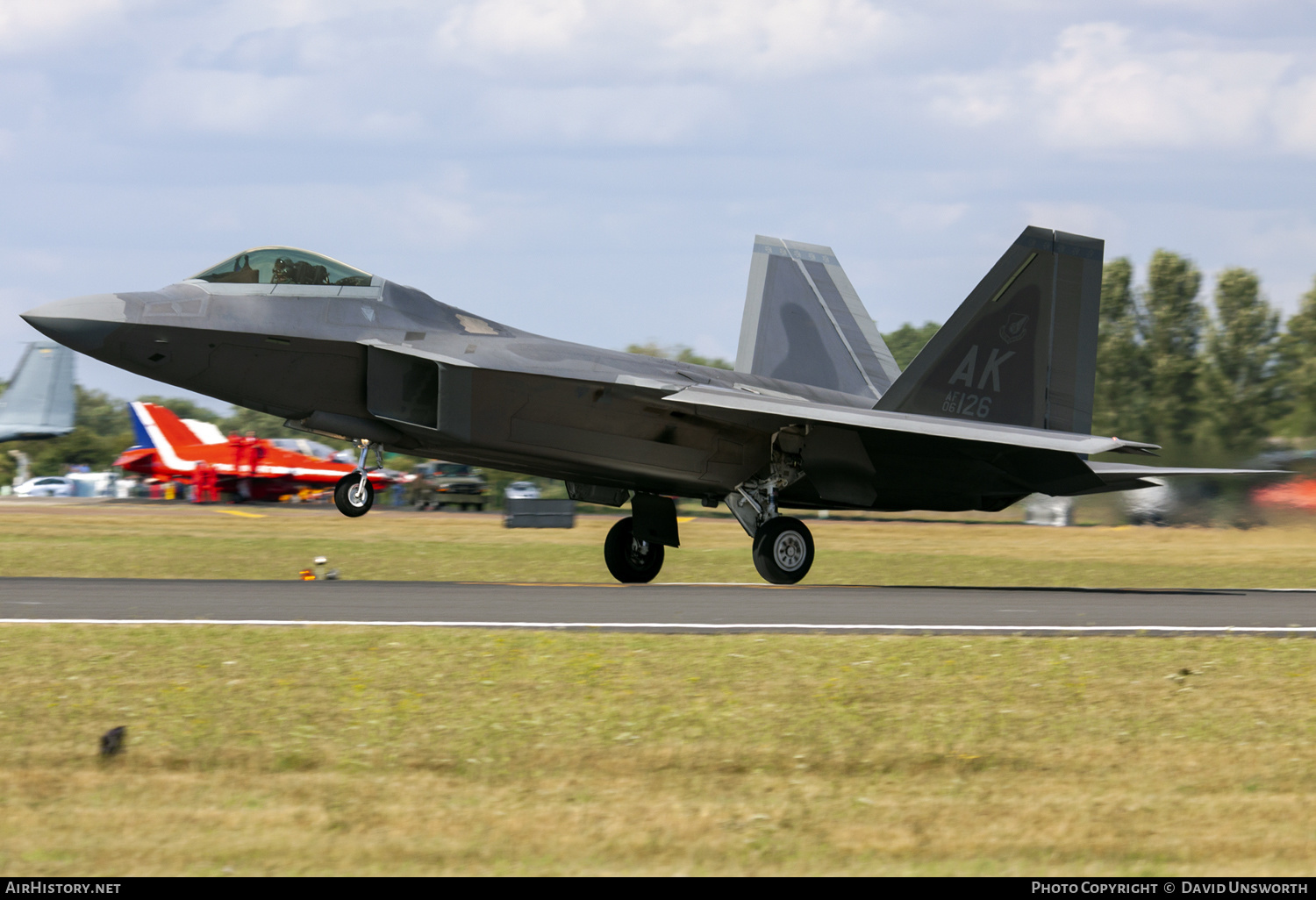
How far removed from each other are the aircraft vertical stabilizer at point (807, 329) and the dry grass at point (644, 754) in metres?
10.9

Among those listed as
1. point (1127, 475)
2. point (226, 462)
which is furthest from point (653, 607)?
point (226, 462)

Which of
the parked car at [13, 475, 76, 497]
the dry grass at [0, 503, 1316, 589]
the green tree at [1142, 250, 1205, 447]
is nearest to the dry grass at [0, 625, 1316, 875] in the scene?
the dry grass at [0, 503, 1316, 589]

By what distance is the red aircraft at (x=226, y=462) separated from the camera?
49562 mm

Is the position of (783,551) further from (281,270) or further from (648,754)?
(648,754)

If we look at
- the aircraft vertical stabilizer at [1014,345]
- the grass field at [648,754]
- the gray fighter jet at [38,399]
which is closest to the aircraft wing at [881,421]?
the aircraft vertical stabilizer at [1014,345]

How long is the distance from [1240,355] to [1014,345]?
152 feet

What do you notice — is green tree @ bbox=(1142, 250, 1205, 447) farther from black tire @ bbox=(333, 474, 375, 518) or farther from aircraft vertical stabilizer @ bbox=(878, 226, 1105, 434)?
black tire @ bbox=(333, 474, 375, 518)

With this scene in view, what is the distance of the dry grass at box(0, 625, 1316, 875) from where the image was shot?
18.3ft

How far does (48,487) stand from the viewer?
2980 inches

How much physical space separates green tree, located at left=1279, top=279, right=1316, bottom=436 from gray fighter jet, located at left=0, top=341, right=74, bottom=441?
160 feet

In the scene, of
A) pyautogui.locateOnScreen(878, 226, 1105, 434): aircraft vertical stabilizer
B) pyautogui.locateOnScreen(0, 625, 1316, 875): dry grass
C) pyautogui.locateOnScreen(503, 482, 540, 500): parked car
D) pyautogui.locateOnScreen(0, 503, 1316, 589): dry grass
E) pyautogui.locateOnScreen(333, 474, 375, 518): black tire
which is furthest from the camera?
pyautogui.locateOnScreen(503, 482, 540, 500): parked car

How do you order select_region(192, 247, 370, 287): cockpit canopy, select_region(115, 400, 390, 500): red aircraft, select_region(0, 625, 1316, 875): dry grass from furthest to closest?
select_region(115, 400, 390, 500): red aircraft → select_region(192, 247, 370, 287): cockpit canopy → select_region(0, 625, 1316, 875): dry grass
